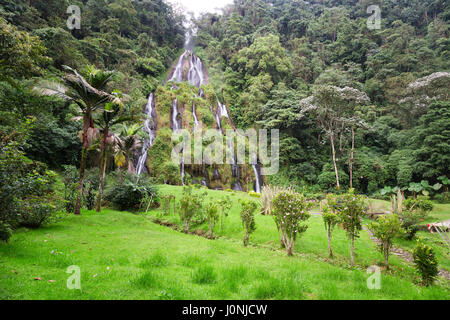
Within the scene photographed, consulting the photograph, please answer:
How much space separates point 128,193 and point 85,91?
6.62 metres

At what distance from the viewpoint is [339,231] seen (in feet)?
33.4

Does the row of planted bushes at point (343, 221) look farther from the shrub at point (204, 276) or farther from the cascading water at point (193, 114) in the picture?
the cascading water at point (193, 114)

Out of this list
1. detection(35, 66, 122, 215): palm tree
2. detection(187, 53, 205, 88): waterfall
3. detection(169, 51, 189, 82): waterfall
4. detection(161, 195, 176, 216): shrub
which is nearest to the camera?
detection(35, 66, 122, 215): palm tree

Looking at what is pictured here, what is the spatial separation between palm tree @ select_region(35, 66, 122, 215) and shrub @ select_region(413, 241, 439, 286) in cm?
1035

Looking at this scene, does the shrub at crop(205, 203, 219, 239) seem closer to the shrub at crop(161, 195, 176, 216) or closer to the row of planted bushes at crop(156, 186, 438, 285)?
the row of planted bushes at crop(156, 186, 438, 285)

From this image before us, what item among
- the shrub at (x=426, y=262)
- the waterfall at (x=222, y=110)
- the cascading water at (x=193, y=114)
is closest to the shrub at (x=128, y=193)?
the cascading water at (x=193, y=114)

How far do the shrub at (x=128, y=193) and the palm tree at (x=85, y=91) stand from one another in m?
3.81

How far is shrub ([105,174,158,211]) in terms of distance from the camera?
1311 cm

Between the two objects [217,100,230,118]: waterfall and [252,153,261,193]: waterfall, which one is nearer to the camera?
[252,153,261,193]: waterfall

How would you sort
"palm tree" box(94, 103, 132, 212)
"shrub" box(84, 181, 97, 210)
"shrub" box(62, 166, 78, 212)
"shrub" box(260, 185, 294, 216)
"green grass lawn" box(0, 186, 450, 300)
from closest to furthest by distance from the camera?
"green grass lawn" box(0, 186, 450, 300), "palm tree" box(94, 103, 132, 212), "shrub" box(62, 166, 78, 212), "shrub" box(84, 181, 97, 210), "shrub" box(260, 185, 294, 216)

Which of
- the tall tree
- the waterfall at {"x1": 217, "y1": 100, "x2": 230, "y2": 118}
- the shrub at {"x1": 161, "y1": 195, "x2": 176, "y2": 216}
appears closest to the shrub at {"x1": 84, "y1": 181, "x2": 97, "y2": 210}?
the shrub at {"x1": 161, "y1": 195, "x2": 176, "y2": 216}
